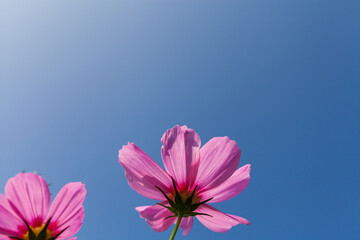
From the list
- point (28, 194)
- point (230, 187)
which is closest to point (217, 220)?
point (230, 187)

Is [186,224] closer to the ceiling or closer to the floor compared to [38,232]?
closer to the ceiling

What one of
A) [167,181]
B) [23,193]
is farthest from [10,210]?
[167,181]

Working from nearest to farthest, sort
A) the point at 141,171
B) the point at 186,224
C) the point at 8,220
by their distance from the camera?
the point at 8,220 → the point at 141,171 → the point at 186,224

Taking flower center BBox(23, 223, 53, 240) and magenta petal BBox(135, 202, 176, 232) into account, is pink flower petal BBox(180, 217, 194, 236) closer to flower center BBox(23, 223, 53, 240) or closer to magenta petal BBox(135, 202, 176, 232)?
magenta petal BBox(135, 202, 176, 232)

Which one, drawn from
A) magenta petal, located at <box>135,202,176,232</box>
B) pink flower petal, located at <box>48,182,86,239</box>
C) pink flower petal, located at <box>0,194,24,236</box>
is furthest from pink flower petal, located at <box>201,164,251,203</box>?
pink flower petal, located at <box>0,194,24,236</box>

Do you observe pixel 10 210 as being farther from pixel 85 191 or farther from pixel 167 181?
pixel 167 181

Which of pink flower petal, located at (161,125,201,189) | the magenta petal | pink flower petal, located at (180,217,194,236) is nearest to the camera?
the magenta petal

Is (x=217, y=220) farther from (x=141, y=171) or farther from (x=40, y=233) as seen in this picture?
(x=40, y=233)
